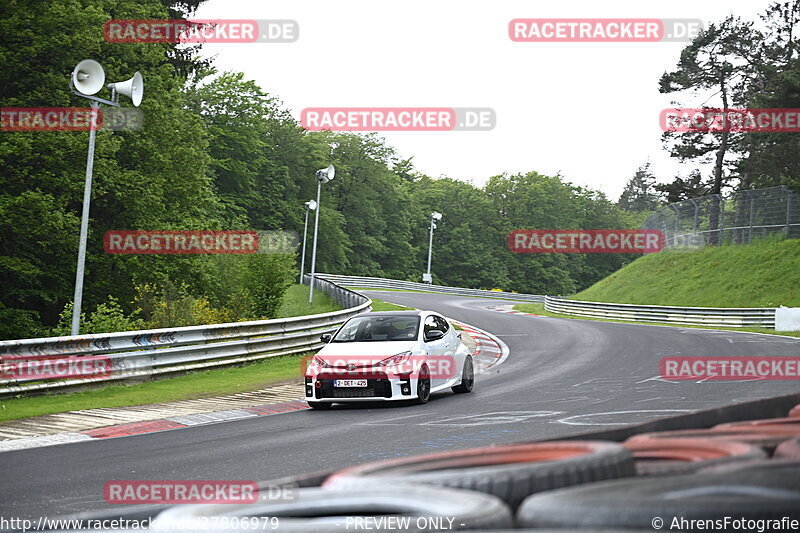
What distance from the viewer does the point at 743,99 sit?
6153cm

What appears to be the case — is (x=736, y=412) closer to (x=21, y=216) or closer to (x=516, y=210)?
(x=21, y=216)

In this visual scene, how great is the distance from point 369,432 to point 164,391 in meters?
5.79

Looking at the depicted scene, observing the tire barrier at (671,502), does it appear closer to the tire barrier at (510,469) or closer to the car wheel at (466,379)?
the tire barrier at (510,469)

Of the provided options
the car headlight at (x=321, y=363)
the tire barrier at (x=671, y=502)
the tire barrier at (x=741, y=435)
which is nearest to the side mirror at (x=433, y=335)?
the car headlight at (x=321, y=363)

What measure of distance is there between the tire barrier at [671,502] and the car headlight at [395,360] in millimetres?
11454

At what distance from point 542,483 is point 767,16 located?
6492 centimetres

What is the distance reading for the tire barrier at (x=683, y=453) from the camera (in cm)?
287

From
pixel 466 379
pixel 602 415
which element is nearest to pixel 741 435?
pixel 602 415

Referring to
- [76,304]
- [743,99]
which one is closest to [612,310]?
[743,99]

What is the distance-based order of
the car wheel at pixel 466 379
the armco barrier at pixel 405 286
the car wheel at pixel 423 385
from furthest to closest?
1. the armco barrier at pixel 405 286
2. the car wheel at pixel 466 379
3. the car wheel at pixel 423 385

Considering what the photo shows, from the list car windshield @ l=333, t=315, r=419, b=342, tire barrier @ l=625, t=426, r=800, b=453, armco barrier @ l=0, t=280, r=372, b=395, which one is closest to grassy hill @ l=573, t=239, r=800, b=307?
armco barrier @ l=0, t=280, r=372, b=395

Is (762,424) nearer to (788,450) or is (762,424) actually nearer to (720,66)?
(788,450)

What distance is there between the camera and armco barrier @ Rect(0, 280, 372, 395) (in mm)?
13570

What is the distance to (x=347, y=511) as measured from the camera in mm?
2637
